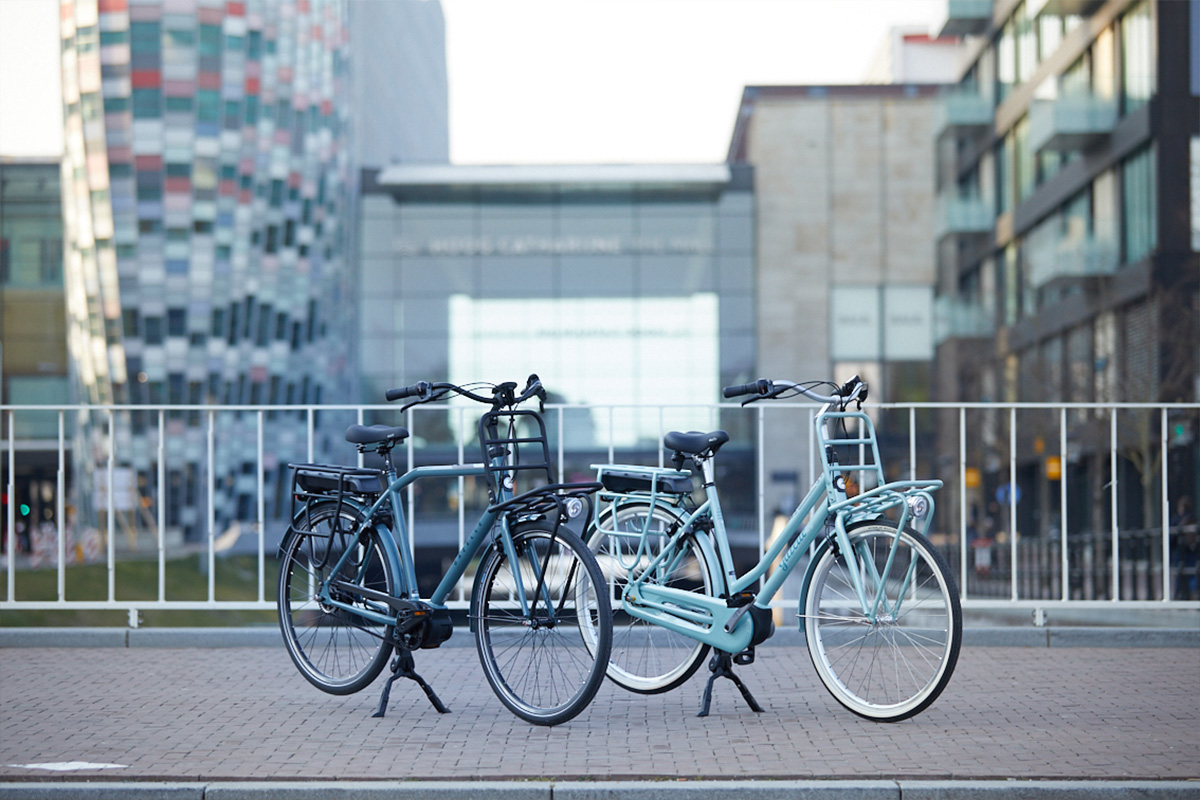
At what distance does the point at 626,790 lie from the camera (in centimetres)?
426

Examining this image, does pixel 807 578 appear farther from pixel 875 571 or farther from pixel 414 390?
pixel 414 390

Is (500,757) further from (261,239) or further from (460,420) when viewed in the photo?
(261,239)

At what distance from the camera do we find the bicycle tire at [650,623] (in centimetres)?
586

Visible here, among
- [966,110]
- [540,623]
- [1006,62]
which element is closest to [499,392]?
[540,623]

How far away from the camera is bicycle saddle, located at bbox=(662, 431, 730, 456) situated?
5.81m

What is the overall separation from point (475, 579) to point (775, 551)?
130cm

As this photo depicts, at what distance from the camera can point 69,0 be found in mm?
57562

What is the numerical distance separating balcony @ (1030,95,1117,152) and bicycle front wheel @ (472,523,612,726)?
34029 mm

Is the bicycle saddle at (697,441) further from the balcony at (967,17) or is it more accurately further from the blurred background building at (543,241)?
the balcony at (967,17)

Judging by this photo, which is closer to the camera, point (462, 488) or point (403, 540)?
point (403, 540)

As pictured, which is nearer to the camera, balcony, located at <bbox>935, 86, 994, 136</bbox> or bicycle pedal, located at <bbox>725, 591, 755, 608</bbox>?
bicycle pedal, located at <bbox>725, 591, 755, 608</bbox>

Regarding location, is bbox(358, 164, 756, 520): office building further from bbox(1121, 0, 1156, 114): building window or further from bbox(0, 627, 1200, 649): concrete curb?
bbox(0, 627, 1200, 649): concrete curb

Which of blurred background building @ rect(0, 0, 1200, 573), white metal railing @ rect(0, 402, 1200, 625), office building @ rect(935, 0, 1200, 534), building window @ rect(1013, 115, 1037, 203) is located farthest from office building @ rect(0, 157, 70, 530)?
building window @ rect(1013, 115, 1037, 203)

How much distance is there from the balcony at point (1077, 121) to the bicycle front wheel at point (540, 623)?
34.0 metres
